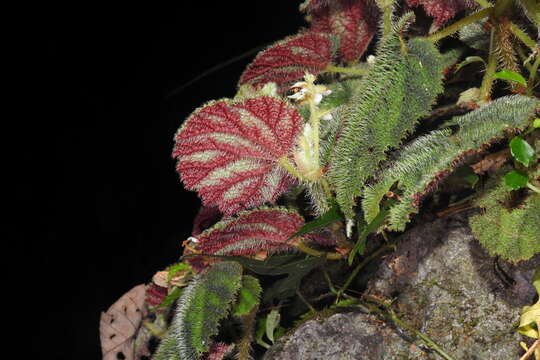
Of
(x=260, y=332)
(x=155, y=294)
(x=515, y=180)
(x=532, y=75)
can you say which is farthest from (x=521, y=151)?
(x=155, y=294)

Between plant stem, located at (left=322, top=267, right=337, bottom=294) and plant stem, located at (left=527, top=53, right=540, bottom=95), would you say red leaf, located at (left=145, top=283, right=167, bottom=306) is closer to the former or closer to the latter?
plant stem, located at (left=322, top=267, right=337, bottom=294)

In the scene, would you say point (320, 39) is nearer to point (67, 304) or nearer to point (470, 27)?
point (470, 27)

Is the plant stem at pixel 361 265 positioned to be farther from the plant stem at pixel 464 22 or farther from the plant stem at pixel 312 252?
the plant stem at pixel 464 22

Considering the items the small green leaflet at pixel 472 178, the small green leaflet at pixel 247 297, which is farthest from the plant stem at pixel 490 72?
the small green leaflet at pixel 247 297

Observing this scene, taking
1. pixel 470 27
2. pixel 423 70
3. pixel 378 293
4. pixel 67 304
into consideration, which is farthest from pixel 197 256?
pixel 67 304

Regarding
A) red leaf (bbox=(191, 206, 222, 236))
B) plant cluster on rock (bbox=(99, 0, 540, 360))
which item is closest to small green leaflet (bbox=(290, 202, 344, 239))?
plant cluster on rock (bbox=(99, 0, 540, 360))

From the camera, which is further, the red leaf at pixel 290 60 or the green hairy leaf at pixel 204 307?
the red leaf at pixel 290 60

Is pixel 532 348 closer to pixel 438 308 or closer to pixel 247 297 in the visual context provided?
pixel 438 308
